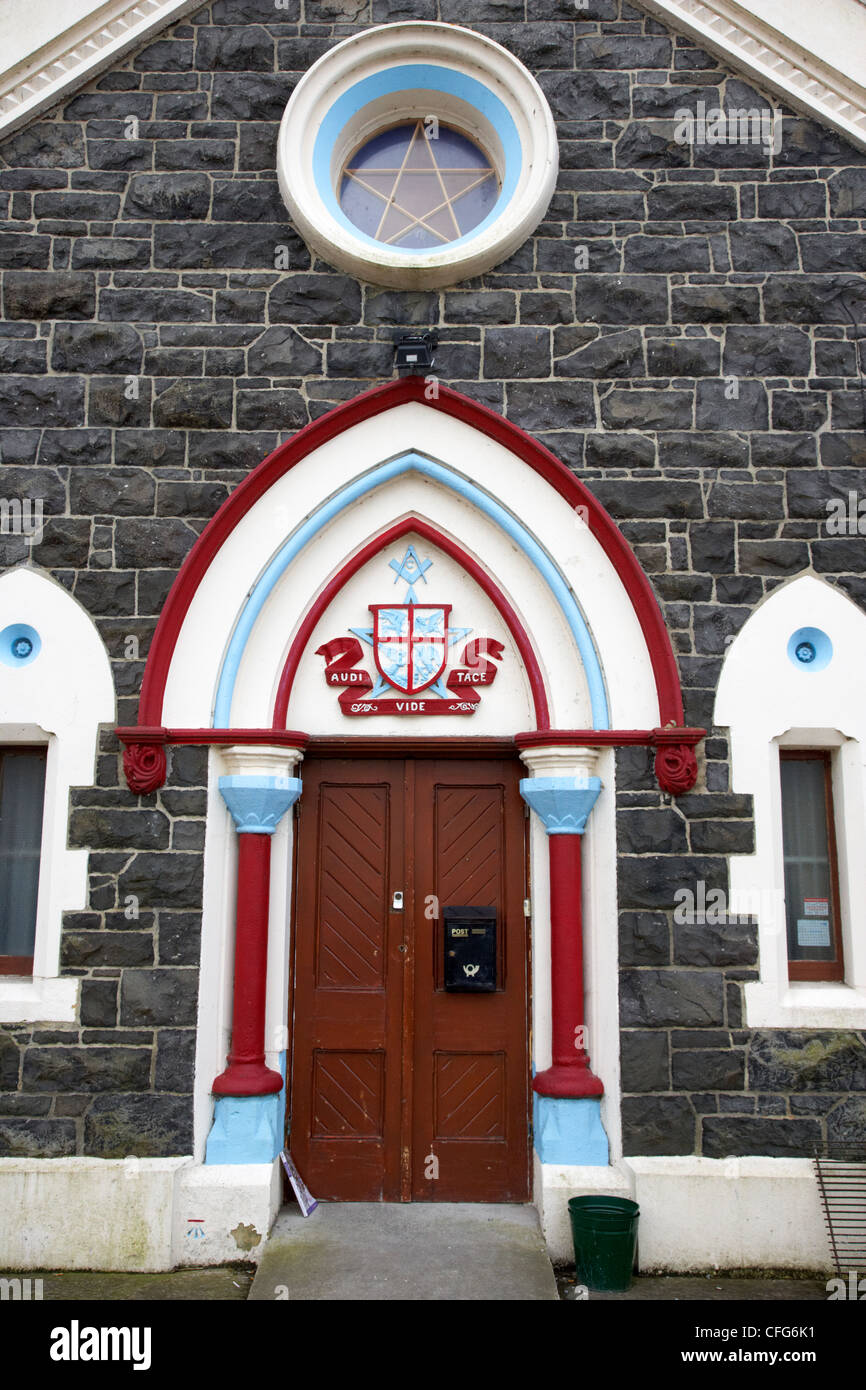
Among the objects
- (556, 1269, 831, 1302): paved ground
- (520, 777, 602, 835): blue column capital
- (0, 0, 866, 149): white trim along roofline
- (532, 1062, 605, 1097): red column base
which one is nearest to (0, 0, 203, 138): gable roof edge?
(0, 0, 866, 149): white trim along roofline

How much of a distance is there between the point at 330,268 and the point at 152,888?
3582mm

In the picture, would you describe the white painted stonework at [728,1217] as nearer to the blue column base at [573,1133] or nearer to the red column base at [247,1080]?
the blue column base at [573,1133]

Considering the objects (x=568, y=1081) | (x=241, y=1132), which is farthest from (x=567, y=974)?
(x=241, y=1132)

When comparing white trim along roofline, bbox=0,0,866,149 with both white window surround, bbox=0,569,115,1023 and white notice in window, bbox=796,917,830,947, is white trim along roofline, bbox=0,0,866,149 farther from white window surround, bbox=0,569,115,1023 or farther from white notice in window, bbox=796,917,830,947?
white notice in window, bbox=796,917,830,947

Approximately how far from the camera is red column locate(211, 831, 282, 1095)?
17.5 feet

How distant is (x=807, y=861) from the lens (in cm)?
566

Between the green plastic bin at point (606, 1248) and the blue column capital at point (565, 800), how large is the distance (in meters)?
1.85

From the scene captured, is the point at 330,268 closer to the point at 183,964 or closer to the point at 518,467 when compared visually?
the point at 518,467

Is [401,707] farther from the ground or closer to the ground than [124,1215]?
farther from the ground

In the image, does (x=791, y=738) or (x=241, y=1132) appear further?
(x=791, y=738)

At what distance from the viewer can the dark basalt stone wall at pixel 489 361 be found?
5.39m

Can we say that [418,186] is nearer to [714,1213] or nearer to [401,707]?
[401,707]

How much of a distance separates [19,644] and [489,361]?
3.03 m

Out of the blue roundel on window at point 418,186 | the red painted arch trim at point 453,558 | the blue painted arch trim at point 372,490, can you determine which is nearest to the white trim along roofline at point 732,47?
the blue roundel on window at point 418,186
